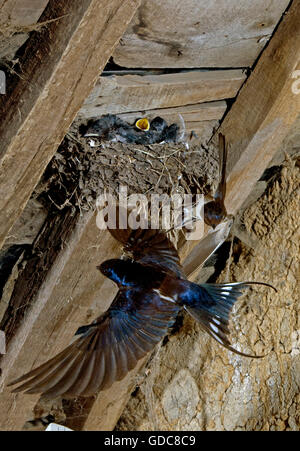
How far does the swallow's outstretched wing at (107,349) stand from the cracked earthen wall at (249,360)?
92cm

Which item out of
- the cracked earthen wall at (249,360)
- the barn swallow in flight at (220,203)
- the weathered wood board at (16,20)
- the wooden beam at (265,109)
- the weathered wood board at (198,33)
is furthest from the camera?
the cracked earthen wall at (249,360)

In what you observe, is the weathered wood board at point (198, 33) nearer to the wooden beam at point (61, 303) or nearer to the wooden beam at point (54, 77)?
the wooden beam at point (54, 77)

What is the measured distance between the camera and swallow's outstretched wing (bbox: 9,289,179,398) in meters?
1.38

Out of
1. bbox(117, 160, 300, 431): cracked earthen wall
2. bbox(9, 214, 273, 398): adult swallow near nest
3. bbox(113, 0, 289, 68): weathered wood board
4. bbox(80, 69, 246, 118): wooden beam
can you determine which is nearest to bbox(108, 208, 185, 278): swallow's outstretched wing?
bbox(9, 214, 273, 398): adult swallow near nest

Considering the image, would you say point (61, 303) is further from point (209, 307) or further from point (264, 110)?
point (264, 110)

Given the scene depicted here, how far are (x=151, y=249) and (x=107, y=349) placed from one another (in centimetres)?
44

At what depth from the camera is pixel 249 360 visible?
9.16ft

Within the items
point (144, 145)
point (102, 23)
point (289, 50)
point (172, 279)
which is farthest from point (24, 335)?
point (289, 50)

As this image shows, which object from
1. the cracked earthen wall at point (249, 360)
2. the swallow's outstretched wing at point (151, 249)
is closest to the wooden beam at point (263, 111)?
the swallow's outstretched wing at point (151, 249)

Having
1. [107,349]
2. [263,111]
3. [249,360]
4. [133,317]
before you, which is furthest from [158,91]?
[249,360]

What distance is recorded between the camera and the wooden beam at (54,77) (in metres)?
1.37

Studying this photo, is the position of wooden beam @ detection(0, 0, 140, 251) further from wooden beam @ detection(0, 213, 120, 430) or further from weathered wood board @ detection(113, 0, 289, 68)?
wooden beam @ detection(0, 213, 120, 430)
